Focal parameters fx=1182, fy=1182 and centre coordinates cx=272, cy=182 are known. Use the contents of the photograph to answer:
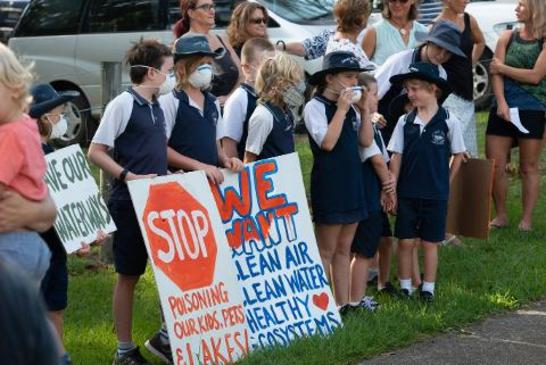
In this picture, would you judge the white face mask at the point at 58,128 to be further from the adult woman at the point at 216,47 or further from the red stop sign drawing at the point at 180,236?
the adult woman at the point at 216,47

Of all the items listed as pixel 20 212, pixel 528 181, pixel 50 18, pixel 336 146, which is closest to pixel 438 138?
pixel 336 146

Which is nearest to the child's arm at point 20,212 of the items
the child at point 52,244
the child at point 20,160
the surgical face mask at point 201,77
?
the child at point 20,160

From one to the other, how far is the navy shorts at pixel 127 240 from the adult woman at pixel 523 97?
4130 mm

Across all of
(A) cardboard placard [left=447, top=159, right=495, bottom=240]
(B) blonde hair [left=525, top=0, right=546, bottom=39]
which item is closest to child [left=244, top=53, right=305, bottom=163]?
(A) cardboard placard [left=447, top=159, right=495, bottom=240]

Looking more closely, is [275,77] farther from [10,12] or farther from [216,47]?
[10,12]

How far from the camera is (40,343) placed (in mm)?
2092

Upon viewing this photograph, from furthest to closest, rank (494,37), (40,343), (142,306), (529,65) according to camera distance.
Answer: (494,37)
(529,65)
(142,306)
(40,343)

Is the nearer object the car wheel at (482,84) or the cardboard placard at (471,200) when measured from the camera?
the cardboard placard at (471,200)

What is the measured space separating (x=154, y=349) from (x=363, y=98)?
5.93 ft

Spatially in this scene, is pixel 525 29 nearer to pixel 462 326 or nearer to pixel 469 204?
pixel 469 204

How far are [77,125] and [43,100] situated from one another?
826 centimetres

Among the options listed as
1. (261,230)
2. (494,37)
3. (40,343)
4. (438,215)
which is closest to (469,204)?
(438,215)

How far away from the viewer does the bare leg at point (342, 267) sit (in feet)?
22.1

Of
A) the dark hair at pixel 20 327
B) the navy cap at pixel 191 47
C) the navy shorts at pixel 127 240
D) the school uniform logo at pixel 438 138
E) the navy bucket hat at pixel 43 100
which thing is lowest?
the school uniform logo at pixel 438 138
